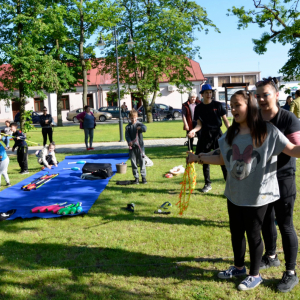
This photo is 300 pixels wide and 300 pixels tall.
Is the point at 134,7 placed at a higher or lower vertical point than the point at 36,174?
higher

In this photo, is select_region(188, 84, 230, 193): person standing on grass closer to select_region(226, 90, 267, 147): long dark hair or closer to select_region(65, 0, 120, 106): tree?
select_region(226, 90, 267, 147): long dark hair

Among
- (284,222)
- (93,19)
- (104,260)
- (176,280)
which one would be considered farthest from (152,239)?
(93,19)

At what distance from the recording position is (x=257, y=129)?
10.4 ft

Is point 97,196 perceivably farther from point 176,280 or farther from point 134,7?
point 134,7

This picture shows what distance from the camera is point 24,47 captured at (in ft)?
53.3

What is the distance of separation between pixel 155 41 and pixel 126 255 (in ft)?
86.7

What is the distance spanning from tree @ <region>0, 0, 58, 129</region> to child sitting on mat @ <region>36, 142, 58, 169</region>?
537 centimetres

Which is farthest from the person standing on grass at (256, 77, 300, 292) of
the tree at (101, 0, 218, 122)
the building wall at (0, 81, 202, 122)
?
the building wall at (0, 81, 202, 122)

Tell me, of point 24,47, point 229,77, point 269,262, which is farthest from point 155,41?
point 229,77

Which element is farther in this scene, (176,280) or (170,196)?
(170,196)

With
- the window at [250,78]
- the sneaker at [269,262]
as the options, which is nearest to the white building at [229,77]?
the window at [250,78]

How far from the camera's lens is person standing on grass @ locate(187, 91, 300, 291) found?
3.18 meters

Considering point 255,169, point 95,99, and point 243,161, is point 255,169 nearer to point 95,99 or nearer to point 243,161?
point 243,161

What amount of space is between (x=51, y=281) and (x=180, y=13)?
2819cm
